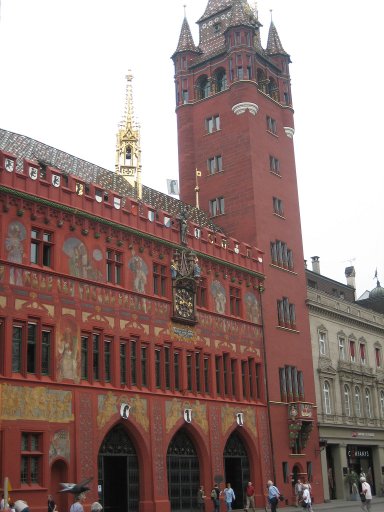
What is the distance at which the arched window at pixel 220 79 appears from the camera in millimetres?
53562

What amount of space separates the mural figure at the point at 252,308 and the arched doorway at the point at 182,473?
934 cm

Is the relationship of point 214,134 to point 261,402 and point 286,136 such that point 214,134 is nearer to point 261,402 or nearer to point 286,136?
point 286,136

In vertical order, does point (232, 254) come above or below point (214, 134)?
below

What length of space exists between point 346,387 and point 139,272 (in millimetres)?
24383

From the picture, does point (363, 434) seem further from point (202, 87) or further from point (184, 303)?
point (202, 87)

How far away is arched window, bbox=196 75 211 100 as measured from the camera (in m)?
54.7

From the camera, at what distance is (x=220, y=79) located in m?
54.1

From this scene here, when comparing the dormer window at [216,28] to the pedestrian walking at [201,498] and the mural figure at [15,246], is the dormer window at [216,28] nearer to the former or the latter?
the mural figure at [15,246]

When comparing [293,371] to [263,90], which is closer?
[293,371]

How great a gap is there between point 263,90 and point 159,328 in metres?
23.5

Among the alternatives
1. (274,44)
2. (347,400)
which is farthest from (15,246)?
(274,44)

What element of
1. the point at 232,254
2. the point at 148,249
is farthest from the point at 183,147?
the point at 148,249

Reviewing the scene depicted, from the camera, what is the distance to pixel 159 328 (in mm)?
37281

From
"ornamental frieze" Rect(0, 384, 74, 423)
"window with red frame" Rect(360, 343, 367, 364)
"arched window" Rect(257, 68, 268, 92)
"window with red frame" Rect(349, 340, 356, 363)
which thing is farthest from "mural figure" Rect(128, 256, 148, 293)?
"window with red frame" Rect(360, 343, 367, 364)
